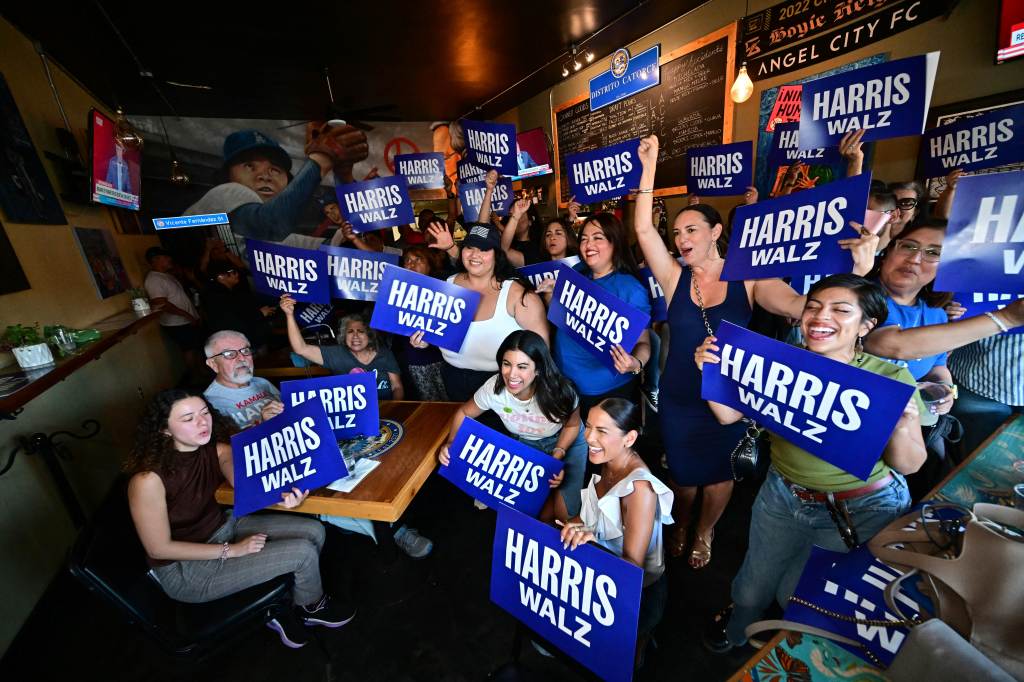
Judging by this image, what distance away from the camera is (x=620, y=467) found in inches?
69.9

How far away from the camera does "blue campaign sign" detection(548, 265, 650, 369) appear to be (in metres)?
2.10

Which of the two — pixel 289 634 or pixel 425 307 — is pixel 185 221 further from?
pixel 289 634

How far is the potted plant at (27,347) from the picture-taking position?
2420 millimetres

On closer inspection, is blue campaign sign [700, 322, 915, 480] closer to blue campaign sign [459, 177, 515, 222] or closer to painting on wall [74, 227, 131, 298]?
blue campaign sign [459, 177, 515, 222]

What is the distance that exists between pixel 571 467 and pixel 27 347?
3.41m

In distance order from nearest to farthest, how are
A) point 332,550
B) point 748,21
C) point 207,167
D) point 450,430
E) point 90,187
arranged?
1. point 450,430
2. point 332,550
3. point 90,187
4. point 748,21
5. point 207,167

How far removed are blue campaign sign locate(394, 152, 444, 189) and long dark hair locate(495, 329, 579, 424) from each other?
330 cm

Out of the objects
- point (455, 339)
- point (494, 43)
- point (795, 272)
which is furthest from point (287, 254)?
point (494, 43)

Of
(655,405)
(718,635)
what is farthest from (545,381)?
(718,635)

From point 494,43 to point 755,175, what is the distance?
11.6 ft

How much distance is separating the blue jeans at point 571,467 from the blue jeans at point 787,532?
88 centimetres

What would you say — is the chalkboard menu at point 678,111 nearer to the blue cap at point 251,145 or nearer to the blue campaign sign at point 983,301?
the blue campaign sign at point 983,301

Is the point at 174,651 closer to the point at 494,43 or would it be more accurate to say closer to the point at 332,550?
the point at 332,550

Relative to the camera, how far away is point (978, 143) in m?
2.51
